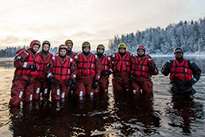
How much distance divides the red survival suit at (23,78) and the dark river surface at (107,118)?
0.38 m

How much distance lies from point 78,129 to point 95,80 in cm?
341

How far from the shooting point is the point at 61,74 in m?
6.46

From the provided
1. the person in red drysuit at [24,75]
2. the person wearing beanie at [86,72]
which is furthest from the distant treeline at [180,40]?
the person in red drysuit at [24,75]

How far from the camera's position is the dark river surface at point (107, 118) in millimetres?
3725

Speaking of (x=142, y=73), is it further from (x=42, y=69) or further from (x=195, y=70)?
(x=42, y=69)

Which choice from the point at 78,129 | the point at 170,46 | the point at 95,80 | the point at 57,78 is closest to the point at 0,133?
the point at 78,129

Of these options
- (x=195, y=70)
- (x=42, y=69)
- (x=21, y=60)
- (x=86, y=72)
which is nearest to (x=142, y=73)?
(x=195, y=70)

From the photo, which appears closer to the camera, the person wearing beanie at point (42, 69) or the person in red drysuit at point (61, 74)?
the person in red drysuit at point (61, 74)

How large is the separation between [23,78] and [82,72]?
94.1 inches

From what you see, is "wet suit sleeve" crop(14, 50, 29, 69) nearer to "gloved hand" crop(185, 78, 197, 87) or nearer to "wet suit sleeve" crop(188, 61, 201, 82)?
"gloved hand" crop(185, 78, 197, 87)

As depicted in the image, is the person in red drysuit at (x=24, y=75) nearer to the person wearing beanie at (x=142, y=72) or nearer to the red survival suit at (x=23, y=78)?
the red survival suit at (x=23, y=78)

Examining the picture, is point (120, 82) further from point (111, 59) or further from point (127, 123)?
point (127, 123)

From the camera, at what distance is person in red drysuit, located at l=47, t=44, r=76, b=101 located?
21.1 ft

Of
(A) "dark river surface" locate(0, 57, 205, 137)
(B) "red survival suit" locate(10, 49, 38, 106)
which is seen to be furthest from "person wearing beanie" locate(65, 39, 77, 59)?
(A) "dark river surface" locate(0, 57, 205, 137)
